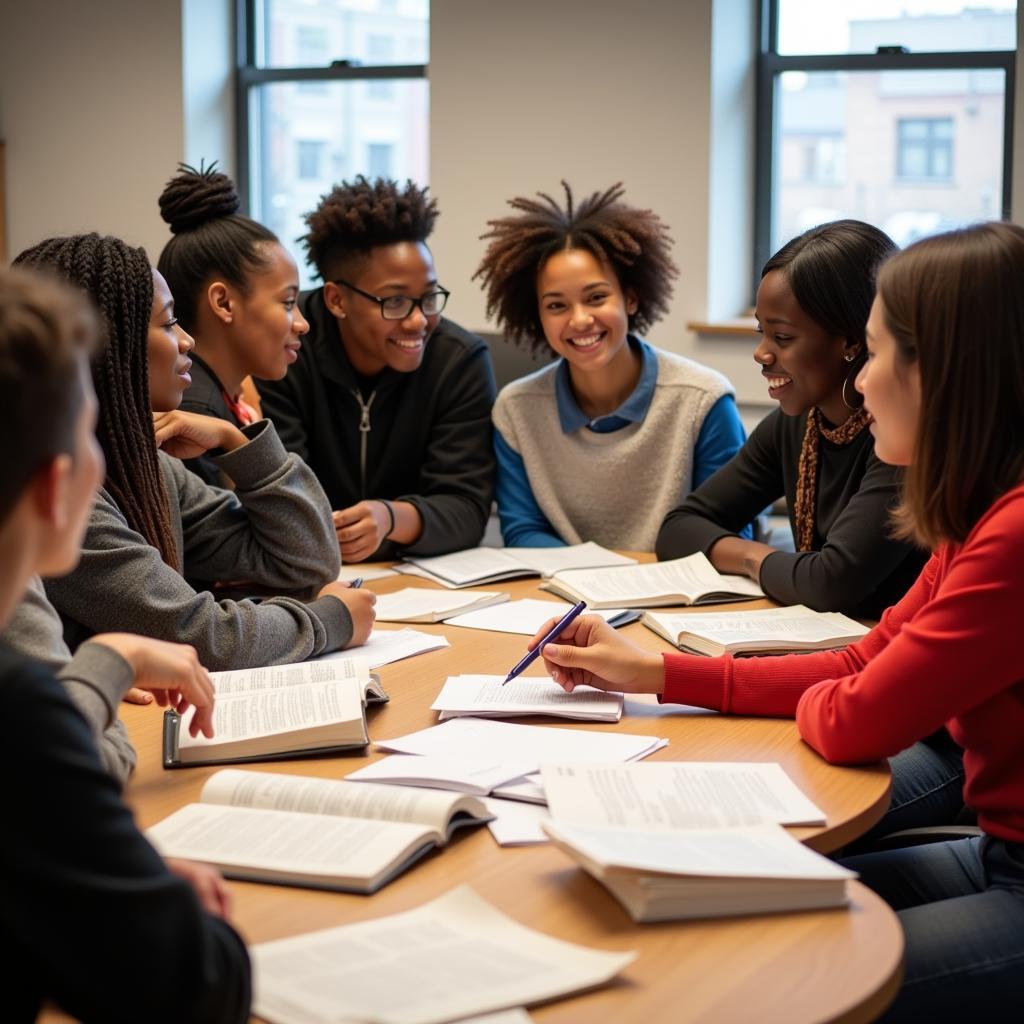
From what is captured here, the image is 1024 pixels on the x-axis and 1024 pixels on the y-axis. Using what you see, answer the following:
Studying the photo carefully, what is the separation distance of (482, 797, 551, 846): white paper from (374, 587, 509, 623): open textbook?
2.66ft

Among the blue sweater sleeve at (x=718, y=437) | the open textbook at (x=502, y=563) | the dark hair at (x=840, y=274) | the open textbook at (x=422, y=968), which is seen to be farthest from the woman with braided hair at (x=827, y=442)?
the open textbook at (x=422, y=968)

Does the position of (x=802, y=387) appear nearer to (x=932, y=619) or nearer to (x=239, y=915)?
(x=932, y=619)

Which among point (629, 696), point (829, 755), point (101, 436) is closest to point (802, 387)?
point (629, 696)

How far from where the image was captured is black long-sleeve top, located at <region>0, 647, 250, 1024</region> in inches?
30.2

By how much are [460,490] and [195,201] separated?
30.4 inches

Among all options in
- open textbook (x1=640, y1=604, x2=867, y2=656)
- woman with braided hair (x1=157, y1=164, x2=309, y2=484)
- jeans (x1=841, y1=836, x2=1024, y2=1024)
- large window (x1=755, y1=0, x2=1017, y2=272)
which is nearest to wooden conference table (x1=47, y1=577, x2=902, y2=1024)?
jeans (x1=841, y1=836, x2=1024, y2=1024)

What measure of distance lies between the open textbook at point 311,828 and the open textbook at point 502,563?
108 centimetres

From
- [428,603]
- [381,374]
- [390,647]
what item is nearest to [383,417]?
[381,374]

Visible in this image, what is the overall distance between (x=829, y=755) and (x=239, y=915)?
66cm

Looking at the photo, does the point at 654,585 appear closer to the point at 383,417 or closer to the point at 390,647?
the point at 390,647

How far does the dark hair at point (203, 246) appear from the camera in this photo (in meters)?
2.58

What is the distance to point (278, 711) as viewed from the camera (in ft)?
4.94

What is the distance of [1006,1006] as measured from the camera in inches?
49.0

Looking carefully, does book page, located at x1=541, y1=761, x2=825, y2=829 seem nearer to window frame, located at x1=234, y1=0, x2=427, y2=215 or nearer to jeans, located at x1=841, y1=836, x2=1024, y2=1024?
jeans, located at x1=841, y1=836, x2=1024, y2=1024
